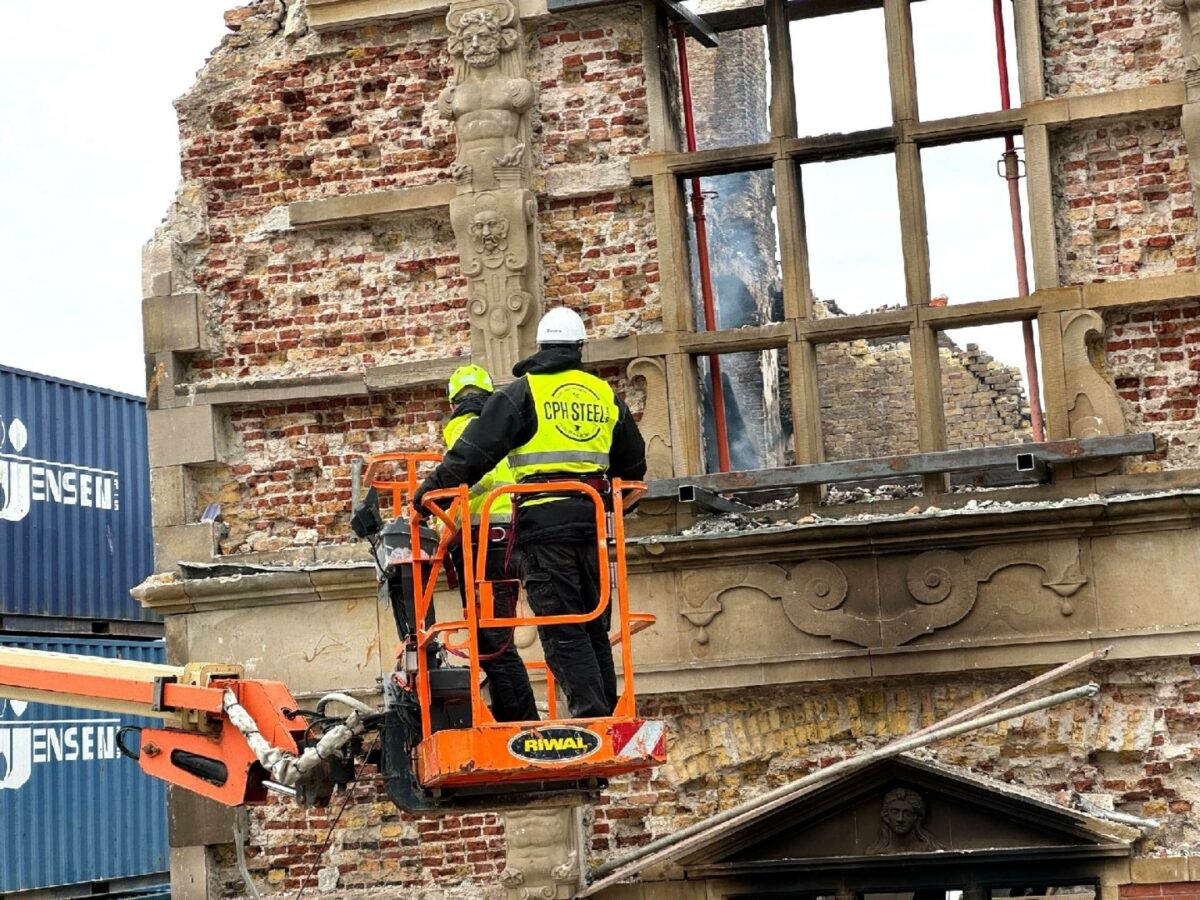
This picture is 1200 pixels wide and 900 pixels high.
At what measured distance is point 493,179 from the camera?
42.0 ft

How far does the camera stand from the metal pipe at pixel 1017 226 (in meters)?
12.2

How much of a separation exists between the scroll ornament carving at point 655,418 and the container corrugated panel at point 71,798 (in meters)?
6.95

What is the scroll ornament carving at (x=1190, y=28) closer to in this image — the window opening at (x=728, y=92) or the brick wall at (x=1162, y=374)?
the brick wall at (x=1162, y=374)

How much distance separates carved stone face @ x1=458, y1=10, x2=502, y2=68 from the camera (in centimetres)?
1284

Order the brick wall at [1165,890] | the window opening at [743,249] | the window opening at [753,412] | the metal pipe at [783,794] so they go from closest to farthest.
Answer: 1. the metal pipe at [783,794]
2. the brick wall at [1165,890]
3. the window opening at [753,412]
4. the window opening at [743,249]

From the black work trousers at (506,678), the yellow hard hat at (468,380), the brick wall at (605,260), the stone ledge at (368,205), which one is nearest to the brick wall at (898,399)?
the brick wall at (605,260)

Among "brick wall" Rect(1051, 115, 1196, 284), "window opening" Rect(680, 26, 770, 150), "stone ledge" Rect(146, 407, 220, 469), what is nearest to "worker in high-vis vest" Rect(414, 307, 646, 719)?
"brick wall" Rect(1051, 115, 1196, 284)

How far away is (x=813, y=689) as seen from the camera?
12070 millimetres

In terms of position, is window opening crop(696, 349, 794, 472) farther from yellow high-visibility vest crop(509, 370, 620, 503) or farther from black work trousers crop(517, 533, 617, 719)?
black work trousers crop(517, 533, 617, 719)

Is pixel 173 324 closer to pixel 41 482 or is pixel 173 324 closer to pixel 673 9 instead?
pixel 673 9

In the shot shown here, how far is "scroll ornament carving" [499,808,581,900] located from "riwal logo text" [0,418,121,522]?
24.1ft

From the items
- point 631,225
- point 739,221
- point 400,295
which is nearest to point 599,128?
point 631,225

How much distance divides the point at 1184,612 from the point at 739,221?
787 centimetres

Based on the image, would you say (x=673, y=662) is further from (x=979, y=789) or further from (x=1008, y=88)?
(x=1008, y=88)
